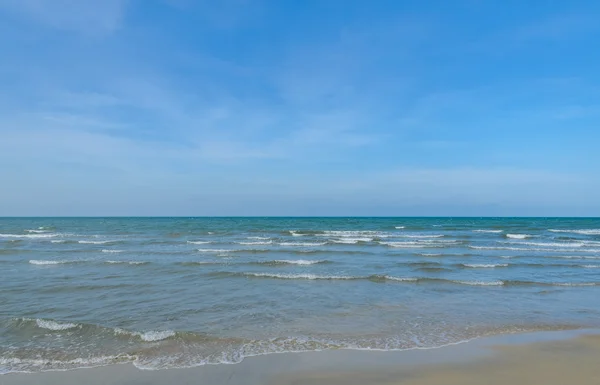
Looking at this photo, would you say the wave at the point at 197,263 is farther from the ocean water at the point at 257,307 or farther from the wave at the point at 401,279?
the wave at the point at 401,279

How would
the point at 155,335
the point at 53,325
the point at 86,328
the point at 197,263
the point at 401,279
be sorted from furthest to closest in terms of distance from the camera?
the point at 197,263 < the point at 401,279 < the point at 53,325 < the point at 86,328 < the point at 155,335

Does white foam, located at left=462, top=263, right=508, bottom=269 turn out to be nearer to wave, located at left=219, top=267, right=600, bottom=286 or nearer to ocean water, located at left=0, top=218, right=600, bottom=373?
ocean water, located at left=0, top=218, right=600, bottom=373

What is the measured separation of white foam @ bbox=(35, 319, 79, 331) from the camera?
8.60m

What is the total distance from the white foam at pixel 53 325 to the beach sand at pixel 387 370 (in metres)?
2.53

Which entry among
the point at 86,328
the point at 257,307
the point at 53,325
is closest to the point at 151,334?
the point at 86,328

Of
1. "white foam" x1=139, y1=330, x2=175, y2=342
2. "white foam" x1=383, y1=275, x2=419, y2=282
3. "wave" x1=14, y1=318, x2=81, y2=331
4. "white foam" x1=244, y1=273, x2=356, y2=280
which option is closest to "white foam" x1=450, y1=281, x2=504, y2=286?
"white foam" x1=383, y1=275, x2=419, y2=282

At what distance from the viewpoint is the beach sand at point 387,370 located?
6.02 metres

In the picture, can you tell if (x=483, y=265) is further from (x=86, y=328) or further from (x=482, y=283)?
(x=86, y=328)

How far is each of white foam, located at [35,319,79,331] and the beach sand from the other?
99.6 inches

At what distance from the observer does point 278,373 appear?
6309mm

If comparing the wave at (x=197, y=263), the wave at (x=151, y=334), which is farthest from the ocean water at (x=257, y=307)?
the wave at (x=197, y=263)

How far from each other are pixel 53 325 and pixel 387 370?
279 inches

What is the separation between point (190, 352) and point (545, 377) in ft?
19.0

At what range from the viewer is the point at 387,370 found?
6.42 metres
